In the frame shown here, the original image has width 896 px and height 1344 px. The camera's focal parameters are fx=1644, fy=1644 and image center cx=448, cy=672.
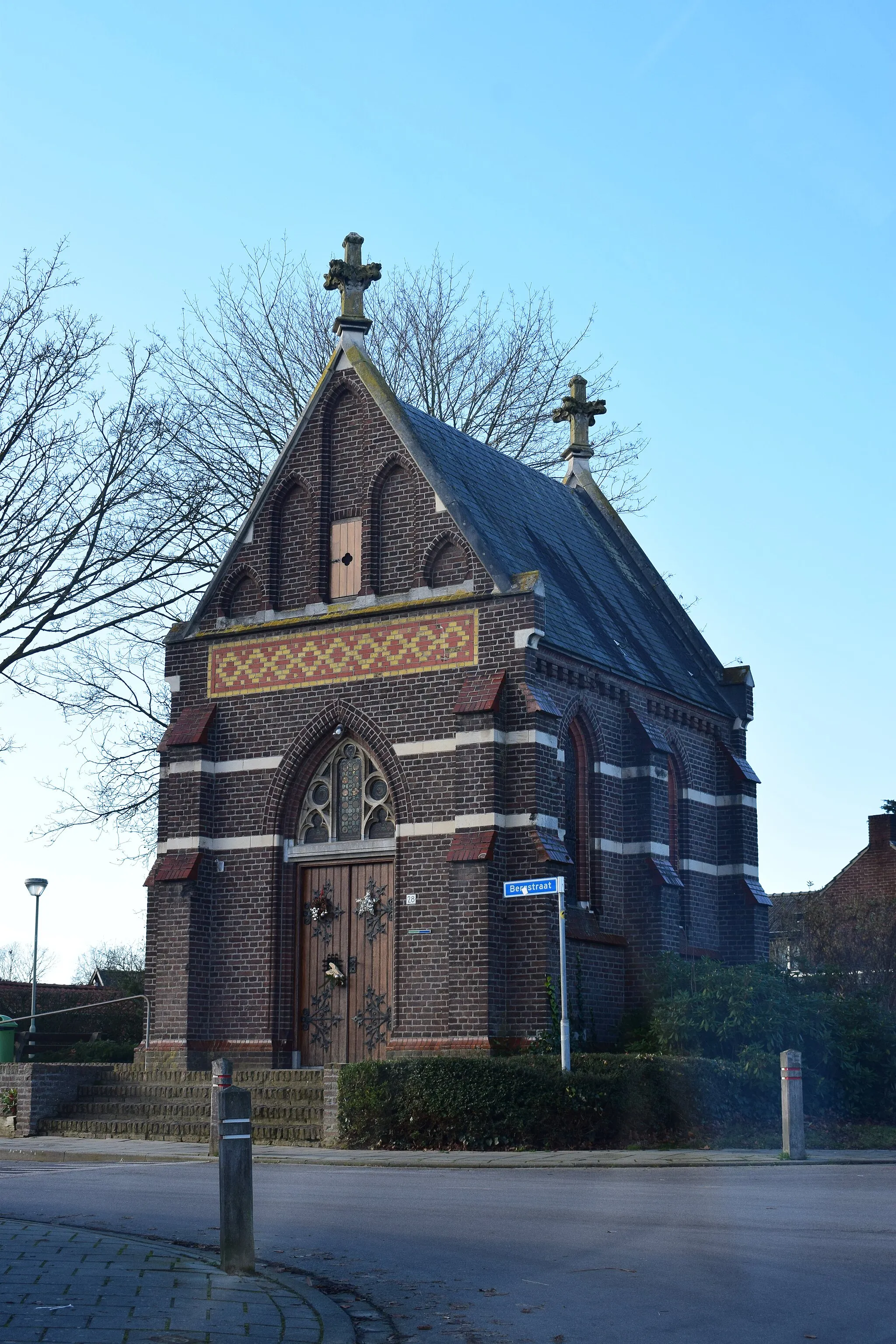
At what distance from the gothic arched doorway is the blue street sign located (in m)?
3.77

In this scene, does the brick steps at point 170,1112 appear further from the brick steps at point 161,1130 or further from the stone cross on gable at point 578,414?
the stone cross on gable at point 578,414

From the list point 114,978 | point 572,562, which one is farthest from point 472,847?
point 114,978

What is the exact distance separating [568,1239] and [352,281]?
19.0 m

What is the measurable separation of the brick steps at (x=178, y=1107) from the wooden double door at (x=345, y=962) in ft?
4.29

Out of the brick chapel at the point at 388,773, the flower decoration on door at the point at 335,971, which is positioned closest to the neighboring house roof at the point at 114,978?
the brick chapel at the point at 388,773

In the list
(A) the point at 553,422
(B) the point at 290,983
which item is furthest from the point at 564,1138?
(A) the point at 553,422

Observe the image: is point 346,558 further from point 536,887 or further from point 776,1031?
point 776,1031

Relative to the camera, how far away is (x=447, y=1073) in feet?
63.3

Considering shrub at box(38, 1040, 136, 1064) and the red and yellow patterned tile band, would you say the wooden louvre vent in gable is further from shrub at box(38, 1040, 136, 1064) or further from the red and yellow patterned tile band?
shrub at box(38, 1040, 136, 1064)

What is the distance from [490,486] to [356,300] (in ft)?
12.3

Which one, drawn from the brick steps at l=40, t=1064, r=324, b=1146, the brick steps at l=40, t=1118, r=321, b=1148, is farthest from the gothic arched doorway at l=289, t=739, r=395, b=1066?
the brick steps at l=40, t=1118, r=321, b=1148

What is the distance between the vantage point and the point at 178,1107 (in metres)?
22.6

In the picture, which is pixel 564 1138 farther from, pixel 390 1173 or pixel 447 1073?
pixel 390 1173

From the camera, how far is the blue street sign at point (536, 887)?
65.8 feet
